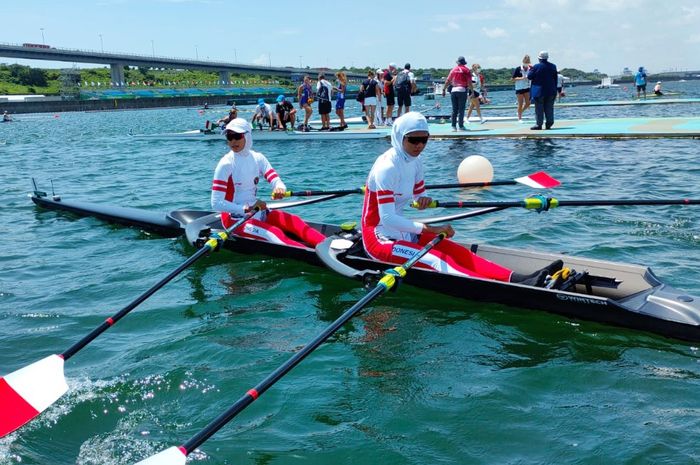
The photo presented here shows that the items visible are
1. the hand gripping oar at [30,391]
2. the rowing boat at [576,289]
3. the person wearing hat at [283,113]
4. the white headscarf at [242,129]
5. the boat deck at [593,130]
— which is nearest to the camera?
the hand gripping oar at [30,391]

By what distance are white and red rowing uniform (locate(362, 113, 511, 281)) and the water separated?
1.62 feet

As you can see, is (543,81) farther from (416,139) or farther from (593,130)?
(416,139)

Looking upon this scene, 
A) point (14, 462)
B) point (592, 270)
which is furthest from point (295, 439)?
point (592, 270)

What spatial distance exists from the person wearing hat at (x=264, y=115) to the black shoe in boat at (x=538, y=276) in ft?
61.5

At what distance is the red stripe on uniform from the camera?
454cm

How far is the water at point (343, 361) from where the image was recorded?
14.6 ft

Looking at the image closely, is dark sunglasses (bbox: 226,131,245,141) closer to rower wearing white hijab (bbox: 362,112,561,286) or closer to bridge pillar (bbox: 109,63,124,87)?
rower wearing white hijab (bbox: 362,112,561,286)

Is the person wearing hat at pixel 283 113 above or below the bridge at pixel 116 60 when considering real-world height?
below

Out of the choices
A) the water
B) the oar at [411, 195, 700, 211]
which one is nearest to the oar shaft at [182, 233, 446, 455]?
the water

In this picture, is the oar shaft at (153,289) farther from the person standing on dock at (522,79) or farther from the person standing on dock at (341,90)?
the person standing on dock at (522,79)

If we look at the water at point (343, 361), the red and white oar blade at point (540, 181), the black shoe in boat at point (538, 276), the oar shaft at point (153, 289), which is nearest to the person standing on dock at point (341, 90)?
the water at point (343, 361)

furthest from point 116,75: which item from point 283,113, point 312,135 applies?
point 312,135

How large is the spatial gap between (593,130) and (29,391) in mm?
17298

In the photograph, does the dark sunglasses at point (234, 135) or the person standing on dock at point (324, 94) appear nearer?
the dark sunglasses at point (234, 135)
